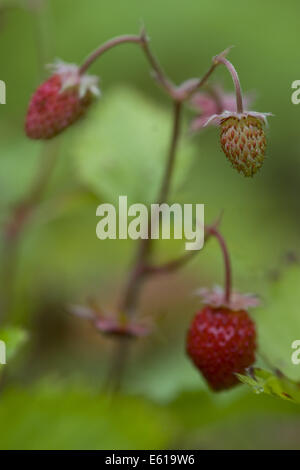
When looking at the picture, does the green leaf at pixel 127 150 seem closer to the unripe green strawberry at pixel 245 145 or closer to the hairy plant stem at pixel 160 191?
the hairy plant stem at pixel 160 191

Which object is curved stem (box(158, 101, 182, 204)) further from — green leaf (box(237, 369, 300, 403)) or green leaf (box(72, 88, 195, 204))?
green leaf (box(237, 369, 300, 403))

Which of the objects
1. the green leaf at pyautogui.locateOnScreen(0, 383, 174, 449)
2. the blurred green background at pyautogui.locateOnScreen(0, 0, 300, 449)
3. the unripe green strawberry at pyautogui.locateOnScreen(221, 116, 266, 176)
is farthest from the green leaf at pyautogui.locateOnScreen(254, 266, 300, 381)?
the unripe green strawberry at pyautogui.locateOnScreen(221, 116, 266, 176)

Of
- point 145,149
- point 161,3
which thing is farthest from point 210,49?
point 145,149

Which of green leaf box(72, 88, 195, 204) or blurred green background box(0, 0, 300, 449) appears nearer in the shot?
blurred green background box(0, 0, 300, 449)

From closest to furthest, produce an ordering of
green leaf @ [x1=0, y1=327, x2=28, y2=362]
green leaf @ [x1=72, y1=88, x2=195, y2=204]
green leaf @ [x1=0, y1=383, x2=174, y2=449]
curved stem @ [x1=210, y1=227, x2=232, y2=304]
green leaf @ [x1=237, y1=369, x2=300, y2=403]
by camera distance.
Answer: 1. green leaf @ [x1=237, y1=369, x2=300, y2=403]
2. green leaf @ [x1=0, y1=327, x2=28, y2=362]
3. curved stem @ [x1=210, y1=227, x2=232, y2=304]
4. green leaf @ [x1=0, y1=383, x2=174, y2=449]
5. green leaf @ [x1=72, y1=88, x2=195, y2=204]

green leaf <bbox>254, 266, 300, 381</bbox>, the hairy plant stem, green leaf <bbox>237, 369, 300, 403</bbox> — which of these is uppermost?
the hairy plant stem

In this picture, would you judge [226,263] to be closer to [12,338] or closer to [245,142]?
[245,142]

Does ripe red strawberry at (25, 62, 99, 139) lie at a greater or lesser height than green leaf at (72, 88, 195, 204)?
lesser

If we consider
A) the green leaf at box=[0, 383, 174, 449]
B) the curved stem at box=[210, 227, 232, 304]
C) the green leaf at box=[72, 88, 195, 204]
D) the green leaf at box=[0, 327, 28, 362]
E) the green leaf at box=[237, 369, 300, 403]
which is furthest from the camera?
the green leaf at box=[72, 88, 195, 204]
